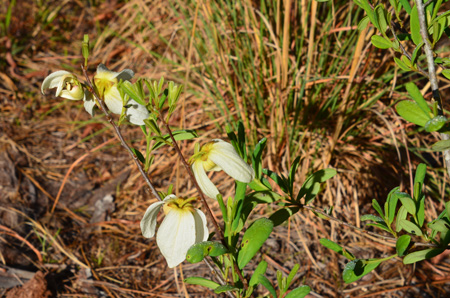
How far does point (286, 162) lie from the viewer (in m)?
1.58

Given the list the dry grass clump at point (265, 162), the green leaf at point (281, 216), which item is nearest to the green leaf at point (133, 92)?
the green leaf at point (281, 216)

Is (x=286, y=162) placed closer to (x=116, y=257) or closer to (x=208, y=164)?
(x=116, y=257)

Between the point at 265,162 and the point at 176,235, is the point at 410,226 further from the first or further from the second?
the point at 265,162

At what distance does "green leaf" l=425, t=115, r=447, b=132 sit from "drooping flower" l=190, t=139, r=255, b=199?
259 mm

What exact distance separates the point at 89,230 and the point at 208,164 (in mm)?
1168

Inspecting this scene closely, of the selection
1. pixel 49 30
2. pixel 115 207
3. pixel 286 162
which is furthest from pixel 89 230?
pixel 49 30

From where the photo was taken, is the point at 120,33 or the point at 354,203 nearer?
the point at 354,203

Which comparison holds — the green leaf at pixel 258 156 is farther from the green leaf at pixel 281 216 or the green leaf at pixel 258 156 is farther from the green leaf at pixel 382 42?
the green leaf at pixel 382 42

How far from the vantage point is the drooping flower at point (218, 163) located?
0.63m

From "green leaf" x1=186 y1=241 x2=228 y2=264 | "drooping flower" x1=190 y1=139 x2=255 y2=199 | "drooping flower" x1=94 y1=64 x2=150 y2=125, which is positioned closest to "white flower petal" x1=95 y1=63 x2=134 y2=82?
→ "drooping flower" x1=94 y1=64 x2=150 y2=125

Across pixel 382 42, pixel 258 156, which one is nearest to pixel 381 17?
pixel 382 42

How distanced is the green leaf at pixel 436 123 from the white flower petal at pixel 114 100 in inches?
18.8

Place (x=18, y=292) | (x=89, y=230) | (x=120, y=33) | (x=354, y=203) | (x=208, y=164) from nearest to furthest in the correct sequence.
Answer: (x=208, y=164) → (x=18, y=292) → (x=354, y=203) → (x=89, y=230) → (x=120, y=33)

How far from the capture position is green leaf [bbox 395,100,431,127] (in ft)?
2.04
